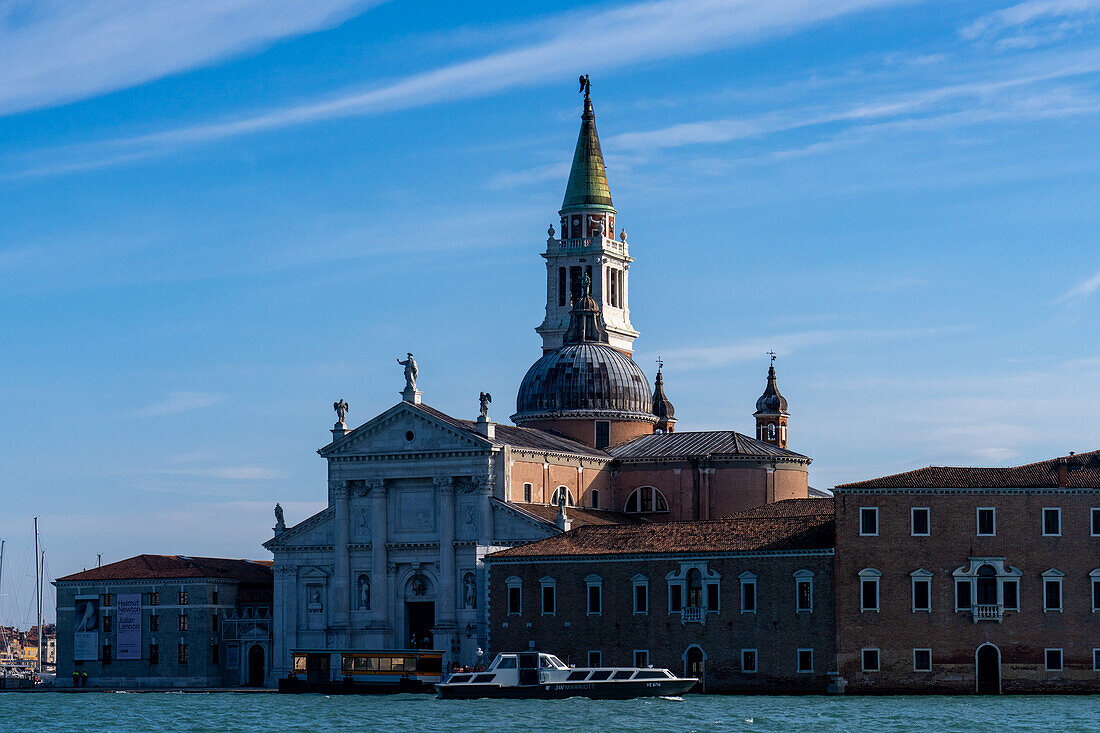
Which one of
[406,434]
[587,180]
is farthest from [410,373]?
[587,180]

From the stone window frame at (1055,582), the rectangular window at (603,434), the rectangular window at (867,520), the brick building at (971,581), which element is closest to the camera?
the brick building at (971,581)

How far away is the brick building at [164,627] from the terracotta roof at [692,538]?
17230 mm

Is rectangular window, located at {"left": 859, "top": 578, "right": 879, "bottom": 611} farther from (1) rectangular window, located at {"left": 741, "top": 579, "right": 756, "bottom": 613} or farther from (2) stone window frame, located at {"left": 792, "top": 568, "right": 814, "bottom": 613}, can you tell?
(1) rectangular window, located at {"left": 741, "top": 579, "right": 756, "bottom": 613}

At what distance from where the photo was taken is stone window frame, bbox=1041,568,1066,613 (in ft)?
214

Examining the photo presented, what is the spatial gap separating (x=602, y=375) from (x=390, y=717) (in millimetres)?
34184

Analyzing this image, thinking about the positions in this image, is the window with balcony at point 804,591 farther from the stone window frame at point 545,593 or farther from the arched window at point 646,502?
the arched window at point 646,502

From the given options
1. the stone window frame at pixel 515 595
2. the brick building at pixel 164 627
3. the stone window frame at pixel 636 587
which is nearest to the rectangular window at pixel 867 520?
the stone window frame at pixel 636 587

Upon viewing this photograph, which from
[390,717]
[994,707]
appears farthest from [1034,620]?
[390,717]

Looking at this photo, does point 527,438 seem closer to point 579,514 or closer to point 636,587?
point 579,514

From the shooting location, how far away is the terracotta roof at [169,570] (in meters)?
88.8

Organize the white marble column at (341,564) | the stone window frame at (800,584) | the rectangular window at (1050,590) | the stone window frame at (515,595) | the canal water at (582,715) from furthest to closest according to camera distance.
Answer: the white marble column at (341,564) → the stone window frame at (515,595) → the stone window frame at (800,584) → the rectangular window at (1050,590) → the canal water at (582,715)

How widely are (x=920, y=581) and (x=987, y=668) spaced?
3.30 metres

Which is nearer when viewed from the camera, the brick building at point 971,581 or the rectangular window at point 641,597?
the brick building at point 971,581

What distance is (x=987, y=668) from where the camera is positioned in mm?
65312
